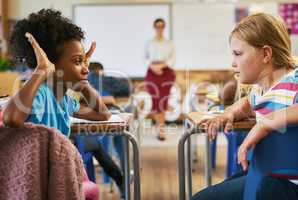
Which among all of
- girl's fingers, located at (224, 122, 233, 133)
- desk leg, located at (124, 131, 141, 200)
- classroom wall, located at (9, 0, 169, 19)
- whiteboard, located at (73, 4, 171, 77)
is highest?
classroom wall, located at (9, 0, 169, 19)

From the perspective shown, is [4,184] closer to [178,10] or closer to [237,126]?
[237,126]

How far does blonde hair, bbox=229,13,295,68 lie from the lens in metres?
1.26

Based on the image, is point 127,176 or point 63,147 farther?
point 127,176

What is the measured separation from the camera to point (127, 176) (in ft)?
5.83

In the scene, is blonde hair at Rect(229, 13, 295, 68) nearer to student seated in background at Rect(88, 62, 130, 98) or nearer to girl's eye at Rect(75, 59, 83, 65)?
girl's eye at Rect(75, 59, 83, 65)

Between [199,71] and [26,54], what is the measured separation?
17.0 feet

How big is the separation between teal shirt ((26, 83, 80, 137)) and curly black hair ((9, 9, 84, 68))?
13cm

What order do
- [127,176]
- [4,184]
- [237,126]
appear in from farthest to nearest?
[127,176] < [237,126] < [4,184]

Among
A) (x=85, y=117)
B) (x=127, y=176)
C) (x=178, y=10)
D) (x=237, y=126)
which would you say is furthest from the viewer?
(x=178, y=10)

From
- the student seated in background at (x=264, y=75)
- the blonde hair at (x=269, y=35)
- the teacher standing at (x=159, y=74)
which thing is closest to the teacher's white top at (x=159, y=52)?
the teacher standing at (x=159, y=74)

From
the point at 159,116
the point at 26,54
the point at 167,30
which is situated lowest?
the point at 159,116

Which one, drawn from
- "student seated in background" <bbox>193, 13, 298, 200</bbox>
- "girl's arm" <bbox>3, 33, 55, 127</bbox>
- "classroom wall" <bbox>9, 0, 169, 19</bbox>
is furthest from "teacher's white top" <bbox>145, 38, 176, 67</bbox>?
"girl's arm" <bbox>3, 33, 55, 127</bbox>

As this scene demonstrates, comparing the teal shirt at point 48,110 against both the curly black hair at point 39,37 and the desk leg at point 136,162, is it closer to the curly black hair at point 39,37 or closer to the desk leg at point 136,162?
the curly black hair at point 39,37

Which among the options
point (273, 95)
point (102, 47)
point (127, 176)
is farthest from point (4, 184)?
point (102, 47)
